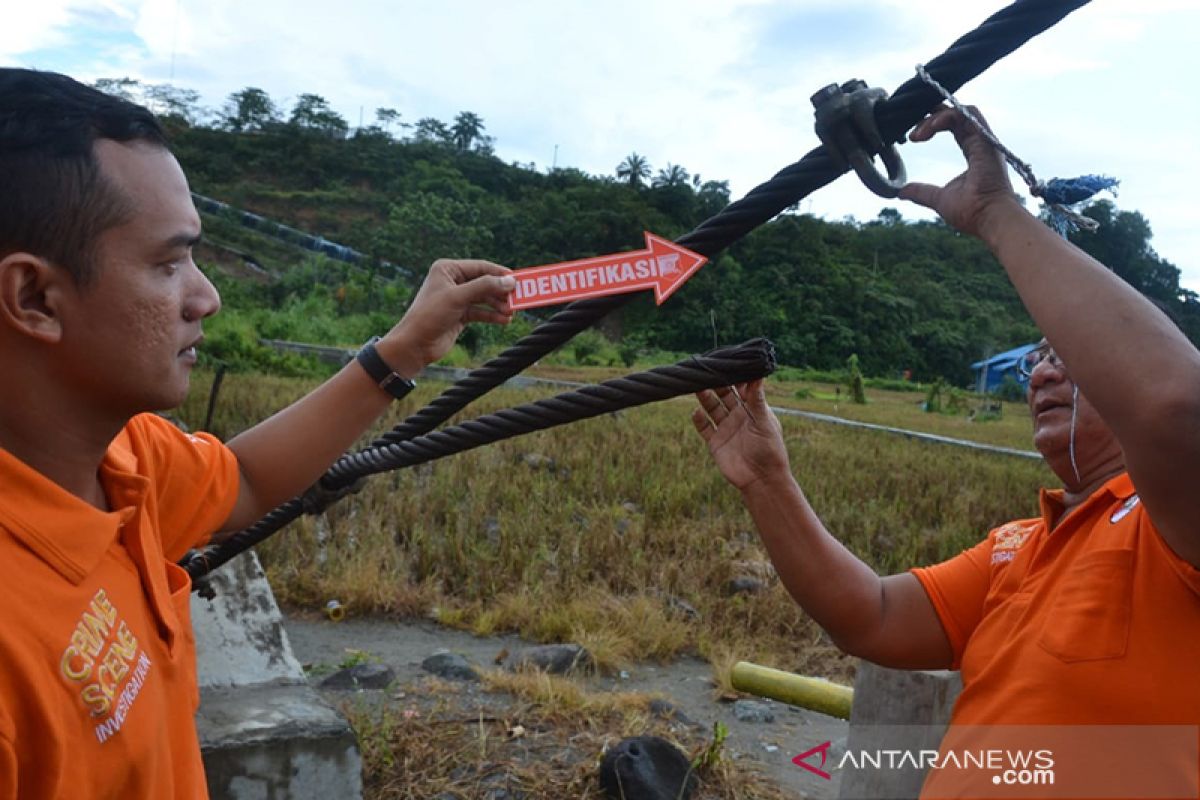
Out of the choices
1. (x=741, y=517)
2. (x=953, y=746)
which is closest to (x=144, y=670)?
(x=953, y=746)

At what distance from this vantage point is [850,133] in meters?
1.09

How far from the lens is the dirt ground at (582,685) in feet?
11.5

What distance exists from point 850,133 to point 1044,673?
0.78 metres

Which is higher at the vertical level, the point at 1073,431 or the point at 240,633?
the point at 1073,431

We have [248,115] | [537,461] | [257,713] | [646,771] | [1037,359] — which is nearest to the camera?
[1037,359]

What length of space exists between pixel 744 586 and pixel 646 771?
8.43 ft

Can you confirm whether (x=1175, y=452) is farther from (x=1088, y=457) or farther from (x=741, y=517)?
(x=741, y=517)

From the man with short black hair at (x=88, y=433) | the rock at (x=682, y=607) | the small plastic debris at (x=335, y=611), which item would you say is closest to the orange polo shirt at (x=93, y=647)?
the man with short black hair at (x=88, y=433)

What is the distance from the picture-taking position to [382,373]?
1540 millimetres

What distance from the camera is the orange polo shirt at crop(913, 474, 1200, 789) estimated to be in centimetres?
123

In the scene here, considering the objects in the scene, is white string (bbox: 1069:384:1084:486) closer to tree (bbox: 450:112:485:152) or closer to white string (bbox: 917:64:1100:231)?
white string (bbox: 917:64:1100:231)

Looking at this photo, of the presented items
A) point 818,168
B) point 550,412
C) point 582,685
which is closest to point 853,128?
point 818,168

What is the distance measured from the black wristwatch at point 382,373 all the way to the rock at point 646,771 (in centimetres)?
172

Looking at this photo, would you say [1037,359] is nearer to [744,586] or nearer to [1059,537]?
[1059,537]
